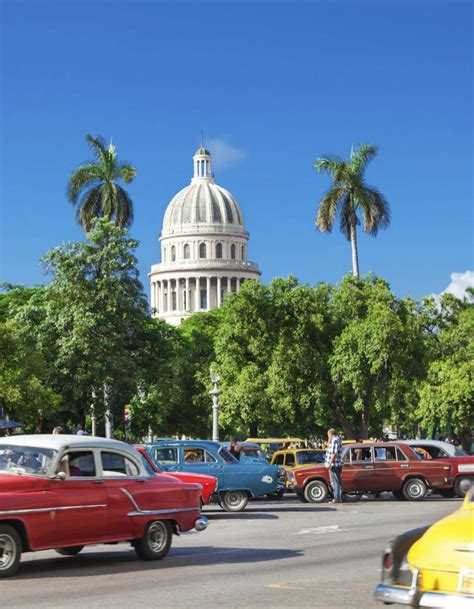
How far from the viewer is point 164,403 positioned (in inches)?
2142

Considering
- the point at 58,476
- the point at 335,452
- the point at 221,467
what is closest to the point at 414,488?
the point at 335,452

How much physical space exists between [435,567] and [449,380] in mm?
47024

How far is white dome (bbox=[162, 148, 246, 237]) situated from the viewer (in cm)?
18412

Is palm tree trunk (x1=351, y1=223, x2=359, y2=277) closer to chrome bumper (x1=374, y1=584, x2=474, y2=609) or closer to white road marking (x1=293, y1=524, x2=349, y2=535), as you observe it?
white road marking (x1=293, y1=524, x2=349, y2=535)

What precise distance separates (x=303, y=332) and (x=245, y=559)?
3491cm

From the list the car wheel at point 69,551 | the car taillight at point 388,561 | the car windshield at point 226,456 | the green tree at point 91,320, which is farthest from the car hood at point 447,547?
the green tree at point 91,320

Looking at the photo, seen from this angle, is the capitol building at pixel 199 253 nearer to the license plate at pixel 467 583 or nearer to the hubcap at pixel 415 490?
the hubcap at pixel 415 490

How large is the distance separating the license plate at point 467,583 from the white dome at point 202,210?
174 m

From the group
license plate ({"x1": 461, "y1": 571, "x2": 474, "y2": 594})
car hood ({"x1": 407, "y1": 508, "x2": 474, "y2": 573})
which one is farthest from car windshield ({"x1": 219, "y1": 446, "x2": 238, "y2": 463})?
license plate ({"x1": 461, "y1": 571, "x2": 474, "y2": 594})

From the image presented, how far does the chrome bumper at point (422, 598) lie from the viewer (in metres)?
8.29

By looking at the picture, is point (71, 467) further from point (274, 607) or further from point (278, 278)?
point (278, 278)

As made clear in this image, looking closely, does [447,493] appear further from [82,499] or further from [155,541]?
[82,499]

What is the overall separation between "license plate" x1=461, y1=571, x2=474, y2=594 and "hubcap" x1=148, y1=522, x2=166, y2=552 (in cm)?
773

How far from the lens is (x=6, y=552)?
542 inches
